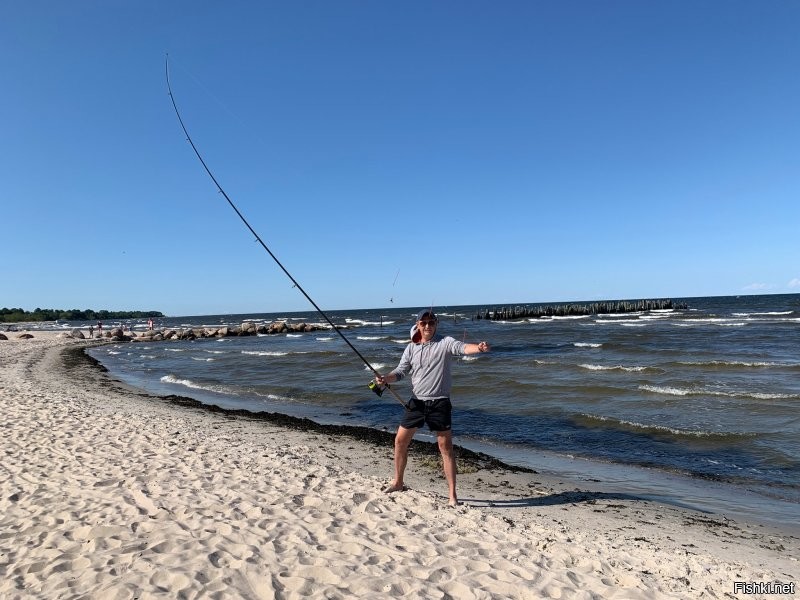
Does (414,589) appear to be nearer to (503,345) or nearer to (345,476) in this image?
(345,476)

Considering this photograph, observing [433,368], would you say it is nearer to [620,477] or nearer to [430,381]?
[430,381]

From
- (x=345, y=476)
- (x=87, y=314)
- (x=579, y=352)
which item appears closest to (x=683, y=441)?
(x=345, y=476)

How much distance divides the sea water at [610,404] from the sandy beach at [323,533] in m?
1.65

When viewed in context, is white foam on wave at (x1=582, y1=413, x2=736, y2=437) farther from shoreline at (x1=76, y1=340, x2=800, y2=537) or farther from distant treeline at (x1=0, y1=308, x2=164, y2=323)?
distant treeline at (x1=0, y1=308, x2=164, y2=323)

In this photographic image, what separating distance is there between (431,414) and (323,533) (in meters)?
1.48

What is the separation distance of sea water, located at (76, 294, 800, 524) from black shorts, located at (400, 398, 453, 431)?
2.82ft

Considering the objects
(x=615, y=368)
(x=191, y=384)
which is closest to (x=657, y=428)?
(x=615, y=368)

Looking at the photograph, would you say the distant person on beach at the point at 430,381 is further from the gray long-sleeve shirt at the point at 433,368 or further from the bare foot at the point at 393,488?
the bare foot at the point at 393,488

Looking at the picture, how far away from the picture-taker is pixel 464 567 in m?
3.87

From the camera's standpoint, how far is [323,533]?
4422 millimetres

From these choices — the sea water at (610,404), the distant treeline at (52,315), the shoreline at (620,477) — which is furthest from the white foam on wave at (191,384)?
the distant treeline at (52,315)

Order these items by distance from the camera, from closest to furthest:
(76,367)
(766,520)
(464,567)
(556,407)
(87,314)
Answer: (464,567), (766,520), (556,407), (76,367), (87,314)

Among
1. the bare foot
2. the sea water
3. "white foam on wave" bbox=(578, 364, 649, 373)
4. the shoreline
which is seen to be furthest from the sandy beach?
"white foam on wave" bbox=(578, 364, 649, 373)

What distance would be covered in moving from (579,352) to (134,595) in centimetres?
2392
